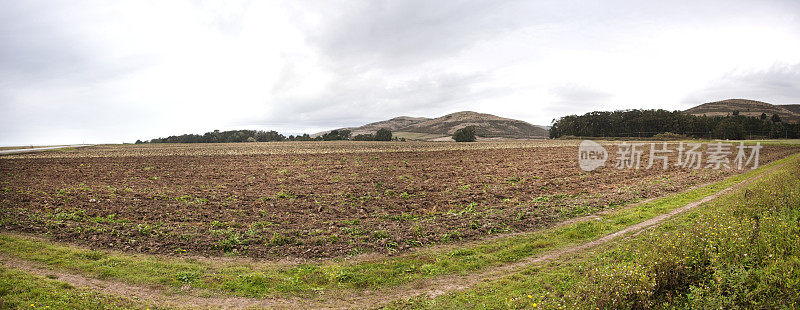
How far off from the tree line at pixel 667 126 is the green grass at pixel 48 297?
456ft

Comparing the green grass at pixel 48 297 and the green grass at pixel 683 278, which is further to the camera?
the green grass at pixel 48 297

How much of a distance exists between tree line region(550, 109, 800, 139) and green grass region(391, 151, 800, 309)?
424ft

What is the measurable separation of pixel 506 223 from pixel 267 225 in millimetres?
9887

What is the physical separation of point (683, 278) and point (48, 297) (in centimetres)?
1327

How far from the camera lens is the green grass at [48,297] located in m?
7.15

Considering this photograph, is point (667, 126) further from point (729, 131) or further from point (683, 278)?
point (683, 278)

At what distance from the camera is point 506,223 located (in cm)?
1374

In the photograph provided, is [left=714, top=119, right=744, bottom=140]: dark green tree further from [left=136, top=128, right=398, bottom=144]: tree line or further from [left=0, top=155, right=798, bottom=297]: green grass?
[left=0, top=155, right=798, bottom=297]: green grass

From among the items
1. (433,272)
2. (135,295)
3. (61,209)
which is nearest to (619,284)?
(433,272)

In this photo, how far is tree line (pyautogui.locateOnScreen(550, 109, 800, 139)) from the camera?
9894cm

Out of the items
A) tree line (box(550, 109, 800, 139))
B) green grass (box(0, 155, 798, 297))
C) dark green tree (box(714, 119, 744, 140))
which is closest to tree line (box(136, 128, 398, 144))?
tree line (box(550, 109, 800, 139))

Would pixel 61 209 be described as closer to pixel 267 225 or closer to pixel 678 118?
pixel 267 225

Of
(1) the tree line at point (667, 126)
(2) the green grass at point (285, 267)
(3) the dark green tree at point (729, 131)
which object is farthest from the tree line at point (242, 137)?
(2) the green grass at point (285, 267)

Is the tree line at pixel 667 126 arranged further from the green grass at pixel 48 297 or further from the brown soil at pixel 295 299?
the green grass at pixel 48 297
